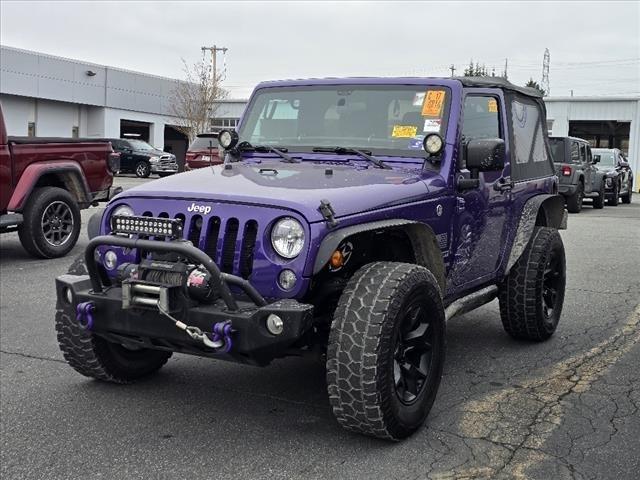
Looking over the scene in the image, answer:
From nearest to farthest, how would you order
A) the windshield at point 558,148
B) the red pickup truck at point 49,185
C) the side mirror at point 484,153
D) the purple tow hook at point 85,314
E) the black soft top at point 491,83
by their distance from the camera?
the purple tow hook at point 85,314 → the side mirror at point 484,153 → the black soft top at point 491,83 → the red pickup truck at point 49,185 → the windshield at point 558,148

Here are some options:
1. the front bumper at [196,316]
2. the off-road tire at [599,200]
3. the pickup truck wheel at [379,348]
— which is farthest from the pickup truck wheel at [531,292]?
the off-road tire at [599,200]

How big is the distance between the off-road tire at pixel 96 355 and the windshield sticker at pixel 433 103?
2.27 m

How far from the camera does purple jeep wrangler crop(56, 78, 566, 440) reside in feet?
10.7

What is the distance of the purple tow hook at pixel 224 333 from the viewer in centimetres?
316

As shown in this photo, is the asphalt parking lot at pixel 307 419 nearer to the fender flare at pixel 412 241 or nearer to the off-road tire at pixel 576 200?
the fender flare at pixel 412 241

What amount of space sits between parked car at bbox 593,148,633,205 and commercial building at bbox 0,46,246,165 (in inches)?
919

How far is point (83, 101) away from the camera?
3881cm

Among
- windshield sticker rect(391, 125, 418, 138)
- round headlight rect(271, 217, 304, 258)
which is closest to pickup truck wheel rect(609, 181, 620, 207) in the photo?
windshield sticker rect(391, 125, 418, 138)

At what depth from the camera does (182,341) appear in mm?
3338

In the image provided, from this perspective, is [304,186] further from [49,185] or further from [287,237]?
[49,185]

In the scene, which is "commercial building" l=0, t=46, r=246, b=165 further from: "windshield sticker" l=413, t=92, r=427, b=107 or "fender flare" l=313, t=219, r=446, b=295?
"fender flare" l=313, t=219, r=446, b=295

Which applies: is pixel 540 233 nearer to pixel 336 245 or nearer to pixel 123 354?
pixel 336 245

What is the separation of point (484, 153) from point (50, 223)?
6.58 metres

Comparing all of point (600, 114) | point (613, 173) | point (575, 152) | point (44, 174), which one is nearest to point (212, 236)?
point (44, 174)
